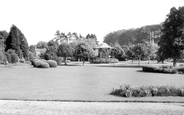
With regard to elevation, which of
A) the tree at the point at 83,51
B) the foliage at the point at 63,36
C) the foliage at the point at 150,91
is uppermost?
the foliage at the point at 63,36

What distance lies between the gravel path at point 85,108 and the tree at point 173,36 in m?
24.9

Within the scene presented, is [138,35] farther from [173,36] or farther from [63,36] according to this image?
[173,36]

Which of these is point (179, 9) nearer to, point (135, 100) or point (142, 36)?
point (135, 100)

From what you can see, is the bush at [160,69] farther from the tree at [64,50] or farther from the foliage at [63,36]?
the foliage at [63,36]

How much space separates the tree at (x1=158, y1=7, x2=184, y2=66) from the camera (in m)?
31.3

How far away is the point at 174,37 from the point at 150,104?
2618 cm

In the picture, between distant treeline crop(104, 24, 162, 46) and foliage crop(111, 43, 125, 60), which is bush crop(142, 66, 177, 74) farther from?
distant treeline crop(104, 24, 162, 46)

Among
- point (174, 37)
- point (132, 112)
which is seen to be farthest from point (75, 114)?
point (174, 37)

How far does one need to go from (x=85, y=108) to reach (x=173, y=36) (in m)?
28.2

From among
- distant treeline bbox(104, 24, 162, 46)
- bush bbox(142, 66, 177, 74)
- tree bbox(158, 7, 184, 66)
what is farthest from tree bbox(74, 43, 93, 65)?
distant treeline bbox(104, 24, 162, 46)

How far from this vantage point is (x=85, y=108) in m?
7.85

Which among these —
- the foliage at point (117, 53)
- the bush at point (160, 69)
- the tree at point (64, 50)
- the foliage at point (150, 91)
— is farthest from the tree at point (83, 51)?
the foliage at point (150, 91)

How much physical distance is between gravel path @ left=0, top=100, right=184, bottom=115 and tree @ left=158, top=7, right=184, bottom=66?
24.9 m

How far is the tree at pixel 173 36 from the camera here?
31277 millimetres
